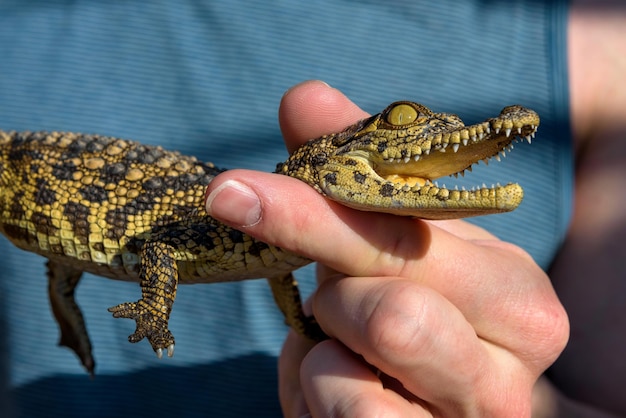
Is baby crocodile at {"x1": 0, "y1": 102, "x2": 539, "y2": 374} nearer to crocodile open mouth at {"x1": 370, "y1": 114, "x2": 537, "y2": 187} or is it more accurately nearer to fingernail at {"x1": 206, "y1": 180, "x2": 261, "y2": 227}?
crocodile open mouth at {"x1": 370, "y1": 114, "x2": 537, "y2": 187}

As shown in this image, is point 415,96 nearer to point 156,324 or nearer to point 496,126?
point 496,126

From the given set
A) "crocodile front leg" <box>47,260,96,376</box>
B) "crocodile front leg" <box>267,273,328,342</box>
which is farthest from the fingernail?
"crocodile front leg" <box>47,260,96,376</box>

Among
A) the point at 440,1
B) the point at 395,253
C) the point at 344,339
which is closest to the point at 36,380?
the point at 344,339

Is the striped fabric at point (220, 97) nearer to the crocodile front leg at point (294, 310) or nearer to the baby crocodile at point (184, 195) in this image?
the crocodile front leg at point (294, 310)

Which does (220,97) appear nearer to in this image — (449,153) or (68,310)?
(68,310)

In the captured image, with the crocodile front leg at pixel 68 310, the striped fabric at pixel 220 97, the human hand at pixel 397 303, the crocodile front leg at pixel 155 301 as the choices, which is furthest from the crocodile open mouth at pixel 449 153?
the crocodile front leg at pixel 68 310

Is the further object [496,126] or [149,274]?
[149,274]
